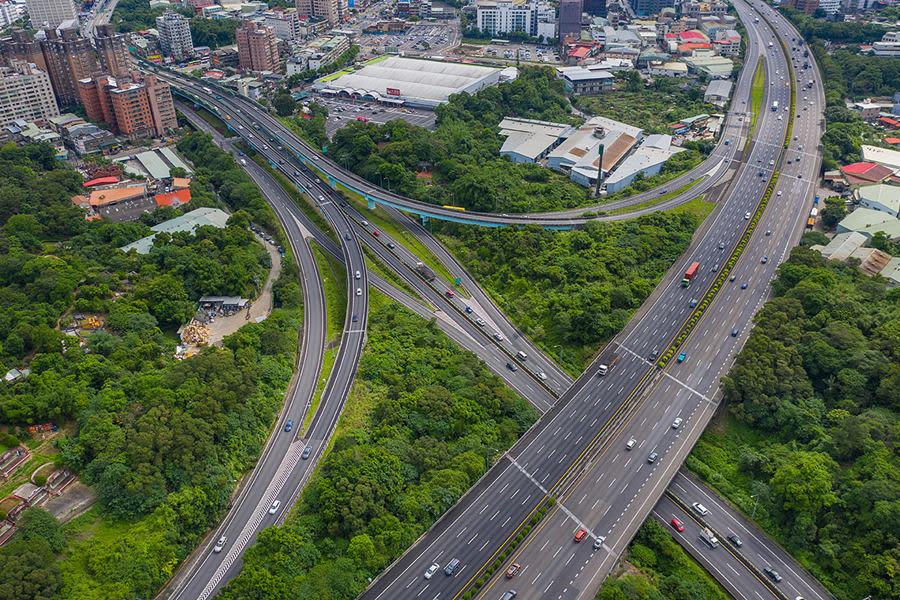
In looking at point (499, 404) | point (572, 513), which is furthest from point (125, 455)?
point (572, 513)

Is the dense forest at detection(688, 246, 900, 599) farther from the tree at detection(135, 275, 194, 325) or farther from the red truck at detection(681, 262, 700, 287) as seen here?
the tree at detection(135, 275, 194, 325)

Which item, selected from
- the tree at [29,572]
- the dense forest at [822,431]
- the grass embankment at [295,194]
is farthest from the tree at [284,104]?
the tree at [29,572]

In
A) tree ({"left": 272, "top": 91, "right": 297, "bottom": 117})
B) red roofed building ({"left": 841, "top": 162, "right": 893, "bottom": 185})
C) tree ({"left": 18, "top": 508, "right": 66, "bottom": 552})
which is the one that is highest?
tree ({"left": 272, "top": 91, "right": 297, "bottom": 117})

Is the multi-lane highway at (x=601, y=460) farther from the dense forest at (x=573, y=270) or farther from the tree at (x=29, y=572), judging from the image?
the tree at (x=29, y=572)

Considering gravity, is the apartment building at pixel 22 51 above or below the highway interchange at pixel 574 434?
above

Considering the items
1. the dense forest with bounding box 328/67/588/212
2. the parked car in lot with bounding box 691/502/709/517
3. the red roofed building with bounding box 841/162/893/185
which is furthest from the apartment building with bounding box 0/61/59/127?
the red roofed building with bounding box 841/162/893/185

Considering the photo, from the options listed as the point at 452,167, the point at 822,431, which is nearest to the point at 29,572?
the point at 822,431
